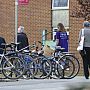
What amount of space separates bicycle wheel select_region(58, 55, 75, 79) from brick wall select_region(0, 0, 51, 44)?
244 inches

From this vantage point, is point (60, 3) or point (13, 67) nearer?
point (13, 67)

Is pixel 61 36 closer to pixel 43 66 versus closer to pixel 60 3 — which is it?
pixel 43 66

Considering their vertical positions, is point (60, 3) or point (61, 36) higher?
point (60, 3)

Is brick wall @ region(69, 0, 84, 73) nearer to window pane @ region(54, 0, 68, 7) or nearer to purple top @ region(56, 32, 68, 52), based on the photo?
window pane @ region(54, 0, 68, 7)

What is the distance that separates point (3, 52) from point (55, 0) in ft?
23.4

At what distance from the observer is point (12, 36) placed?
18984mm

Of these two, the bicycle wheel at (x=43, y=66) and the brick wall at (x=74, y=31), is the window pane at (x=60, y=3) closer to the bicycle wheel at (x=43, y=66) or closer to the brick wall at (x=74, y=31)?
the brick wall at (x=74, y=31)

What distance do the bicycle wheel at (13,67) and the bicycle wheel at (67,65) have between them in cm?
118

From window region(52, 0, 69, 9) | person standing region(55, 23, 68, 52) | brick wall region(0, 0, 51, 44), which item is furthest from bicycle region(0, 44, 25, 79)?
window region(52, 0, 69, 9)

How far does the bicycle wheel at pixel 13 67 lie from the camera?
37.5ft

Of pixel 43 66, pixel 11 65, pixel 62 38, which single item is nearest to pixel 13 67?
pixel 11 65

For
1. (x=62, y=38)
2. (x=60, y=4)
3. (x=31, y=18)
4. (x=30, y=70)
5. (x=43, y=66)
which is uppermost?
(x=60, y=4)

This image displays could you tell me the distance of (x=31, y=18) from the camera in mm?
18375

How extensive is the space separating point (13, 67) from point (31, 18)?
716 cm
